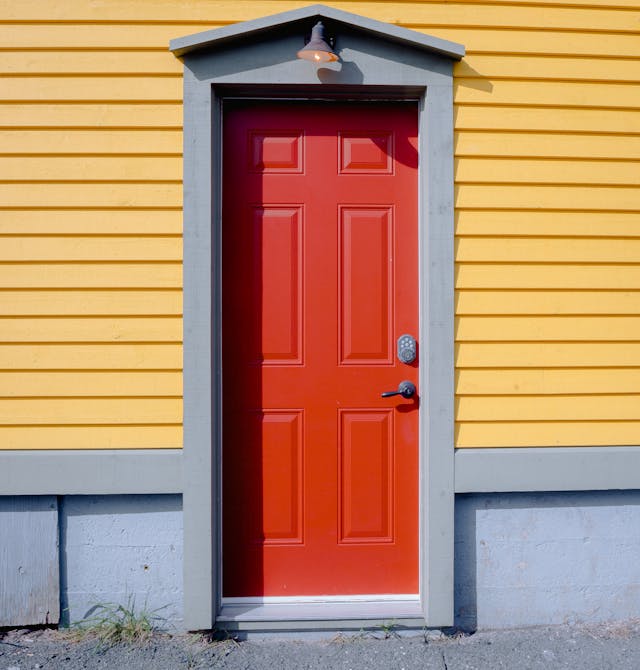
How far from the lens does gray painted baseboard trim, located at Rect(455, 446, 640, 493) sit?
135 inches

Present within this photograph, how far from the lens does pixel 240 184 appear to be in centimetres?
355

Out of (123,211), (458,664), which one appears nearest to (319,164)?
(123,211)

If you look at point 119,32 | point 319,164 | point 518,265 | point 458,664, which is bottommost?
point 458,664

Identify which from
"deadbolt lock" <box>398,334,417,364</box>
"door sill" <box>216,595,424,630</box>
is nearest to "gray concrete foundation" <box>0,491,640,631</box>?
"door sill" <box>216,595,424,630</box>

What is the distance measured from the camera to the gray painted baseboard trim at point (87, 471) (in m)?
3.35

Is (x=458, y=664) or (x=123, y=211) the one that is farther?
(x=123, y=211)

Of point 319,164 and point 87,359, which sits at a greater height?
point 319,164

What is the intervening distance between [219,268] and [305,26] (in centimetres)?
138

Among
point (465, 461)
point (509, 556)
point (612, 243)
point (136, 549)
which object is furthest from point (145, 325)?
point (612, 243)

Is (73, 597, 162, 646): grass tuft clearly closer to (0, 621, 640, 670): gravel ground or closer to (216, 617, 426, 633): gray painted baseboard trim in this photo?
(0, 621, 640, 670): gravel ground

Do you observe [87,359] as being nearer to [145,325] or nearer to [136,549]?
[145,325]

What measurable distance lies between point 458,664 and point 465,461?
101 centimetres

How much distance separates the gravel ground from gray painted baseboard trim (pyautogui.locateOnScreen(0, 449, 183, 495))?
2.64 ft

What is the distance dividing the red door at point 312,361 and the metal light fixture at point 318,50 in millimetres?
355
